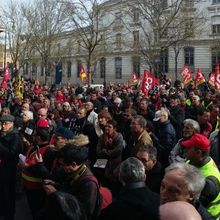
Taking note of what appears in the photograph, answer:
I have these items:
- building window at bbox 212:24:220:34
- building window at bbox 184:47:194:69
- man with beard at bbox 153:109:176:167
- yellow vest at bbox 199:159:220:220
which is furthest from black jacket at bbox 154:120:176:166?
building window at bbox 184:47:194:69

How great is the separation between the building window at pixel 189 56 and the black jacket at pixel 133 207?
5151 centimetres

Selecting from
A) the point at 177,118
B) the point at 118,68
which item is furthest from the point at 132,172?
the point at 118,68

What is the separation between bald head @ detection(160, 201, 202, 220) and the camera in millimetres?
2336

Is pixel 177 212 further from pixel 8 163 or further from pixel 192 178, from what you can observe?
pixel 8 163

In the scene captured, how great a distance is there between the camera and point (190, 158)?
408 cm

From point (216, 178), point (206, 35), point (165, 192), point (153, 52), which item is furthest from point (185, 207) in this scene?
point (206, 35)

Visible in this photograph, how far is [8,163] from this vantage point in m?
5.84

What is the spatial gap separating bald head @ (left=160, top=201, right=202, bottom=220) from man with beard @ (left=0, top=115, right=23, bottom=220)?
362cm

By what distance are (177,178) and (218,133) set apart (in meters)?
2.89

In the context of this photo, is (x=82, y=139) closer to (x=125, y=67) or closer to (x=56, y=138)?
(x=56, y=138)

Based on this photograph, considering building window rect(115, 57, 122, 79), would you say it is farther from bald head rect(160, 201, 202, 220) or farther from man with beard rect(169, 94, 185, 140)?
bald head rect(160, 201, 202, 220)

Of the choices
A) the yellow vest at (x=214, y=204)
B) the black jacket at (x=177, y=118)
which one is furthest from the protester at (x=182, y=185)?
the black jacket at (x=177, y=118)

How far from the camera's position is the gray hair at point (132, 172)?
334cm

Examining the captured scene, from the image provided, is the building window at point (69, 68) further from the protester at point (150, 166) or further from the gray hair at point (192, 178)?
the gray hair at point (192, 178)
